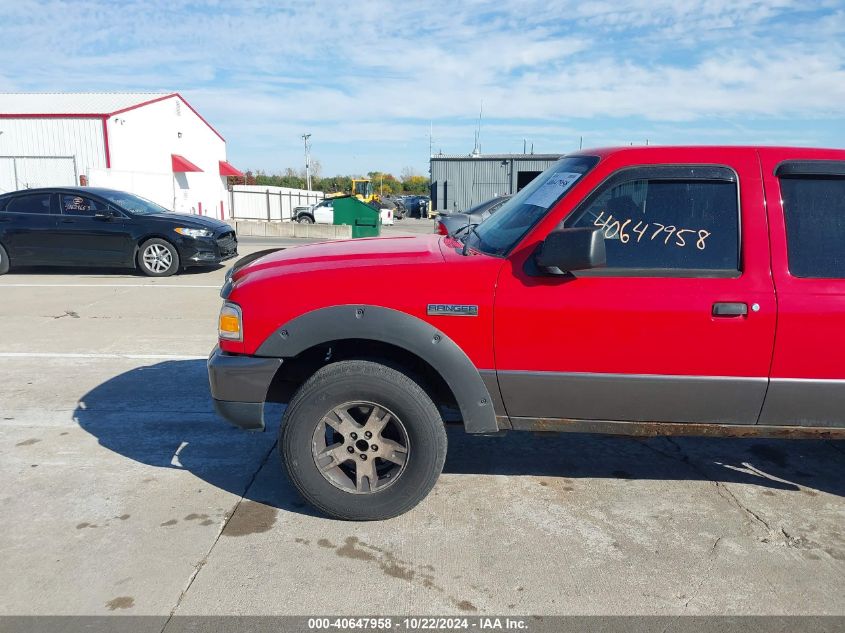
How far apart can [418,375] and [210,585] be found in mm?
1374

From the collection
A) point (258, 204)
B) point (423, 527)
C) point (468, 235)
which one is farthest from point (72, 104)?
point (423, 527)

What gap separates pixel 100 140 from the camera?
959 inches

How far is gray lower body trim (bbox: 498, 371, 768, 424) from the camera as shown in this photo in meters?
3.20

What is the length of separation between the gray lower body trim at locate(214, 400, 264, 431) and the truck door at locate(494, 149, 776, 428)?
1252mm

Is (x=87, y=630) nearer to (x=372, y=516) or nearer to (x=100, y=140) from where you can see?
(x=372, y=516)

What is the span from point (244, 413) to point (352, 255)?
996mm

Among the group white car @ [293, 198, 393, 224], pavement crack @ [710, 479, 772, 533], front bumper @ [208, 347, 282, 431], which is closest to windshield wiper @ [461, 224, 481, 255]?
front bumper @ [208, 347, 282, 431]

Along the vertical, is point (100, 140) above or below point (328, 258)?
above

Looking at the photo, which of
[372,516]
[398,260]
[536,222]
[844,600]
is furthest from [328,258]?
[844,600]

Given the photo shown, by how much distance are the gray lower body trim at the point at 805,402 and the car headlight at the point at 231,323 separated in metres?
2.62

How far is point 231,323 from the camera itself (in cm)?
342

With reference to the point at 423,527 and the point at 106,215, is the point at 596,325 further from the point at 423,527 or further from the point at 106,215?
the point at 106,215

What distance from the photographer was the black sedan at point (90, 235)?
443 inches

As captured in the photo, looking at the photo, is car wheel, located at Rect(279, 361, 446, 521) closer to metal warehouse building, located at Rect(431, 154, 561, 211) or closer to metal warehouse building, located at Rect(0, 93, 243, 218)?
metal warehouse building, located at Rect(0, 93, 243, 218)
